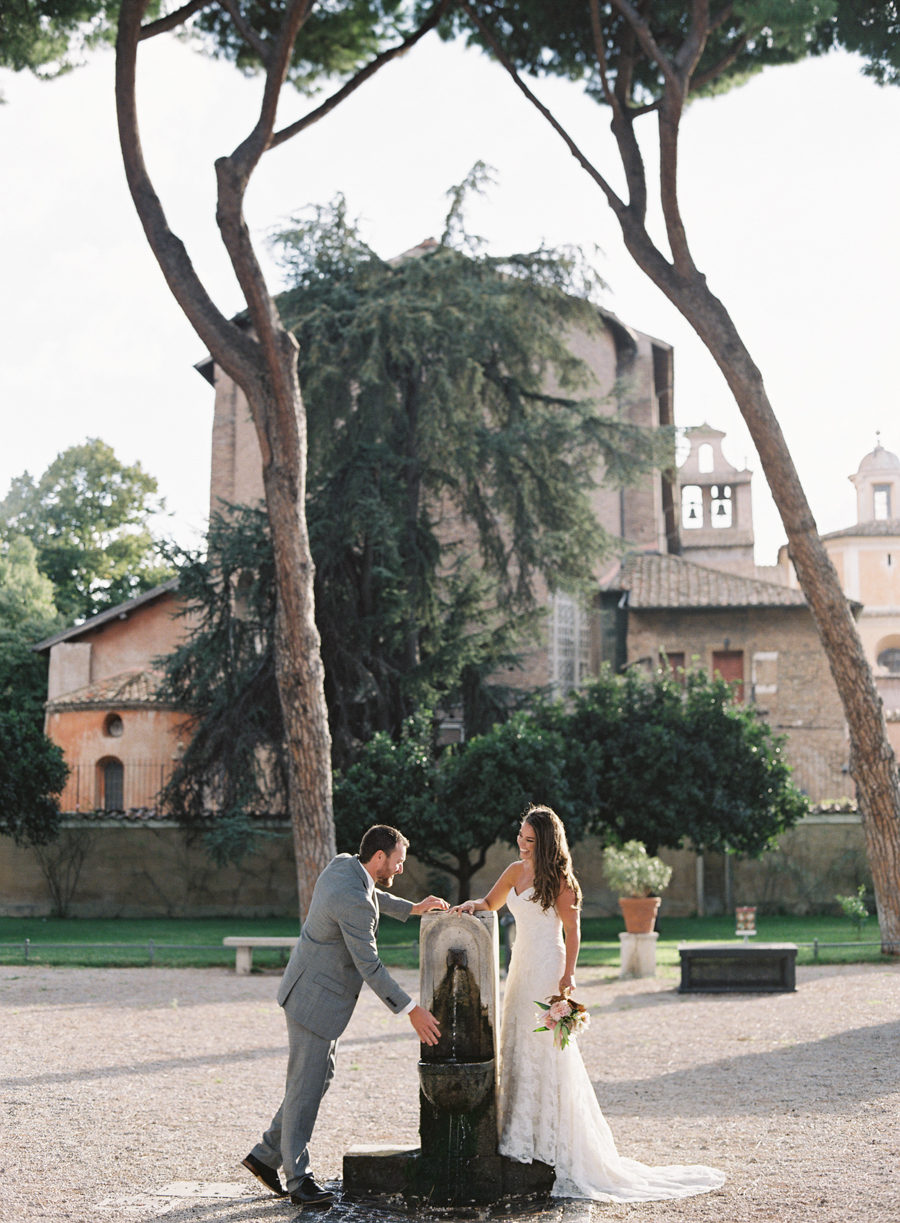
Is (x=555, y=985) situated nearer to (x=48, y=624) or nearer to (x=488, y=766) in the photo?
(x=488, y=766)

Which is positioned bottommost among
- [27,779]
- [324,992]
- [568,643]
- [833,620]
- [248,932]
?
[248,932]

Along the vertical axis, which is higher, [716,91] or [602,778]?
[716,91]

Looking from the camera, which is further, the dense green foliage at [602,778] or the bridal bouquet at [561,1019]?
the dense green foliage at [602,778]

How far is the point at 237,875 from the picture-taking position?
2525 cm

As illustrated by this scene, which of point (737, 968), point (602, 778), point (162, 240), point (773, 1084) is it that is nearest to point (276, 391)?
point (162, 240)

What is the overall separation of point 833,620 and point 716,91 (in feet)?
24.7

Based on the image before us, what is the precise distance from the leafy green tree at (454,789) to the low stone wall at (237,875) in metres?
5.59

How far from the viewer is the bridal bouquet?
19.5 feet

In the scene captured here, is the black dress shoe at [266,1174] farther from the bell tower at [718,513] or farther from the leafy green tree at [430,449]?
the bell tower at [718,513]

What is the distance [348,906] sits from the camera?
5758 mm

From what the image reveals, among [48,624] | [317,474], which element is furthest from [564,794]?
[48,624]

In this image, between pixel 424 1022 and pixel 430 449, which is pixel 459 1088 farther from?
pixel 430 449

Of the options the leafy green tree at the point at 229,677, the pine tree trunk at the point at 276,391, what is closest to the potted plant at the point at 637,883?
the pine tree trunk at the point at 276,391

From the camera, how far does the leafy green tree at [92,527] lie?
1887 inches
